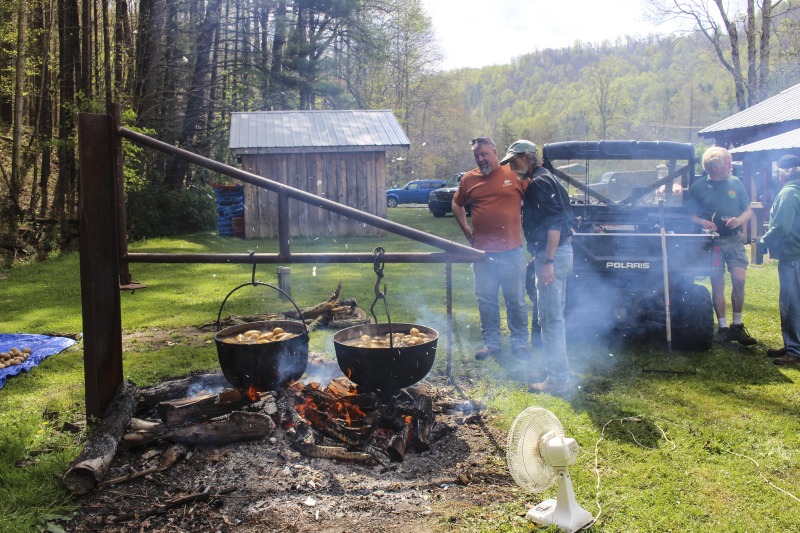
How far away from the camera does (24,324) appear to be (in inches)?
324

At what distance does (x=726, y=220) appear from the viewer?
21.9ft

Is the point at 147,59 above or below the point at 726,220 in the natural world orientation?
above

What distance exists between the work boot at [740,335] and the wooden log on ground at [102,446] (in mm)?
6082

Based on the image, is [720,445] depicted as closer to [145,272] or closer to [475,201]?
[475,201]

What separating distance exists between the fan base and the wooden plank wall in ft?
46.7

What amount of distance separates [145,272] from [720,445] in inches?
445

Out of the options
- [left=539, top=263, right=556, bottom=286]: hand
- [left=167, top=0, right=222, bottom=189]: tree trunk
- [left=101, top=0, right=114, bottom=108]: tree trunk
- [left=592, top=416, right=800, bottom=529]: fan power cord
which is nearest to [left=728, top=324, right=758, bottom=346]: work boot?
[left=592, top=416, right=800, bottom=529]: fan power cord

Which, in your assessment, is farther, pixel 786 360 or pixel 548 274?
pixel 786 360

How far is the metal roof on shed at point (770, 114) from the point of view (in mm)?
15734

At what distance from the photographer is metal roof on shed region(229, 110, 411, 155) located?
16.7 m

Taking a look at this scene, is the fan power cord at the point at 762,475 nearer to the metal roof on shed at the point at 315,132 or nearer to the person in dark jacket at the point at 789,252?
the person in dark jacket at the point at 789,252

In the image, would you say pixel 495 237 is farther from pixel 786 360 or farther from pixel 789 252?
pixel 786 360

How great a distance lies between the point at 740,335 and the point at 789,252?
1.11m

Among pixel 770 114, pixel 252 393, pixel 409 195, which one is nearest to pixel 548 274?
pixel 252 393
